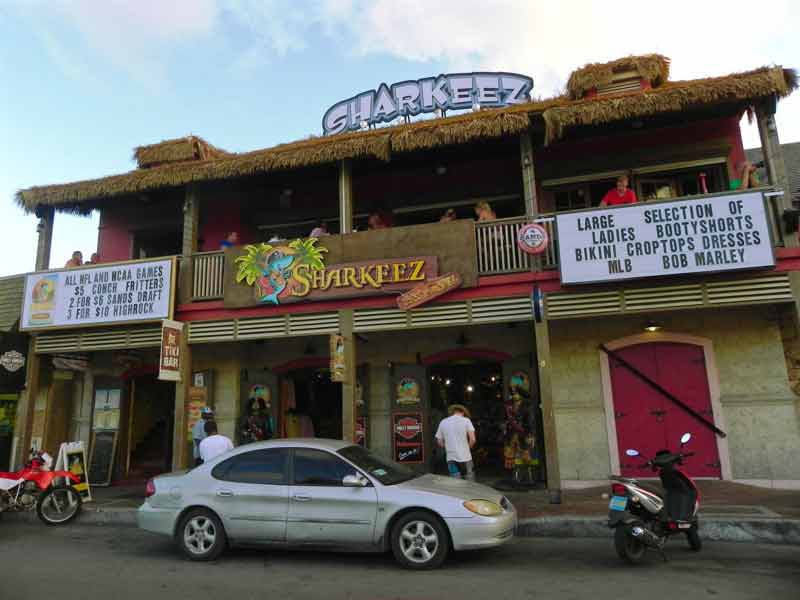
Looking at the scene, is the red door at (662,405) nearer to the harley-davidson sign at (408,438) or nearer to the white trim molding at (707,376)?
the white trim molding at (707,376)

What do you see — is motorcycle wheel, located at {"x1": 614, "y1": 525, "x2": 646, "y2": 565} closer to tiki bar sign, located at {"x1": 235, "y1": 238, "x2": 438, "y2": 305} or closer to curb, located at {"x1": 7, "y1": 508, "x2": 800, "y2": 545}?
curb, located at {"x1": 7, "y1": 508, "x2": 800, "y2": 545}

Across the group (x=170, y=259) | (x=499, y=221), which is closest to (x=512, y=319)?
(x=499, y=221)

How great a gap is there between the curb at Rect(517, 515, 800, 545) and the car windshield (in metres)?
2.14

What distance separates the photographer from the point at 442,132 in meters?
10.4

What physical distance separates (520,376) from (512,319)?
7.08 ft

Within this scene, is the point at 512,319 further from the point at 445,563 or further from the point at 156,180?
the point at 156,180

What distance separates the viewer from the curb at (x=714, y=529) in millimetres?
6961

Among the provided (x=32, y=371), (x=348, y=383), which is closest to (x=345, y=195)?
(x=348, y=383)

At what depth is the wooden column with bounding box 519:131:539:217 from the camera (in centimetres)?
998

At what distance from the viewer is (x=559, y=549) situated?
6871 millimetres

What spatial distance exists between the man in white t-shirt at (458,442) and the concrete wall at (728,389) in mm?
2555

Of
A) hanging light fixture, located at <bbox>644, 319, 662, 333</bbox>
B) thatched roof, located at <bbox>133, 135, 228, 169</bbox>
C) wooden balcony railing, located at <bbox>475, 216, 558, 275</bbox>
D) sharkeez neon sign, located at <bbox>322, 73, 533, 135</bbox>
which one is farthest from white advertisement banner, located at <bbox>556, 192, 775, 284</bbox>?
thatched roof, located at <bbox>133, 135, 228, 169</bbox>

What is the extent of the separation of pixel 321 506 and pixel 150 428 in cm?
1049

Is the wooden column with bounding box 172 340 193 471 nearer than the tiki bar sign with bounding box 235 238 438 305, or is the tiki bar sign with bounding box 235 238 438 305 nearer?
the tiki bar sign with bounding box 235 238 438 305
